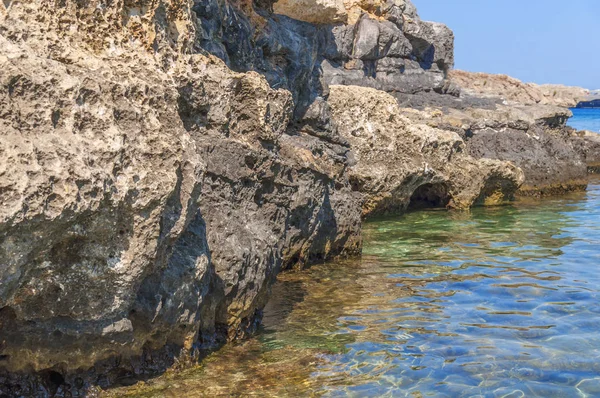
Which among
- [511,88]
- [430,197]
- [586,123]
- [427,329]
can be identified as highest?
[511,88]

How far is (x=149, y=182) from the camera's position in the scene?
466cm

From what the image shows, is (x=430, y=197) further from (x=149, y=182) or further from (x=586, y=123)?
(x=586, y=123)

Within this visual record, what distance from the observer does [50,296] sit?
4.48m

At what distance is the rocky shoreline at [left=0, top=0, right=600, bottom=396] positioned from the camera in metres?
4.22

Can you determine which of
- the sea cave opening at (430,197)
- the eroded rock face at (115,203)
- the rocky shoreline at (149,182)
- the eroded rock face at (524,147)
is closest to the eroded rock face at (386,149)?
the sea cave opening at (430,197)

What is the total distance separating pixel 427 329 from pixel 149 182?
10.8 feet

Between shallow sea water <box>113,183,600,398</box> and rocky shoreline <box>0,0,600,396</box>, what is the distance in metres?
0.44

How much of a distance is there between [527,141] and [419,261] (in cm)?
908

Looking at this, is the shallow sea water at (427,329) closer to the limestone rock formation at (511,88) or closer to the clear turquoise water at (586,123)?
the limestone rock formation at (511,88)

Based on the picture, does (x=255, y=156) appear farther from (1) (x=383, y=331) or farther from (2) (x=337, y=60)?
(2) (x=337, y=60)

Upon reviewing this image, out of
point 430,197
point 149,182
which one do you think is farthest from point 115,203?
point 430,197

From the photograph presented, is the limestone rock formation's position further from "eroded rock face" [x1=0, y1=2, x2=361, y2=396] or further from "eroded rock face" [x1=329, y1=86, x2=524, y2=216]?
"eroded rock face" [x1=0, y1=2, x2=361, y2=396]

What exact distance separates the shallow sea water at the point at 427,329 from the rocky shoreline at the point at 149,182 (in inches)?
17.4

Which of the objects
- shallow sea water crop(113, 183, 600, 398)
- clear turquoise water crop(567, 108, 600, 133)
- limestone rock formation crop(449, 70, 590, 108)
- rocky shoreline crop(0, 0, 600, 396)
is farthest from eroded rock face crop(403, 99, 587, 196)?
clear turquoise water crop(567, 108, 600, 133)
